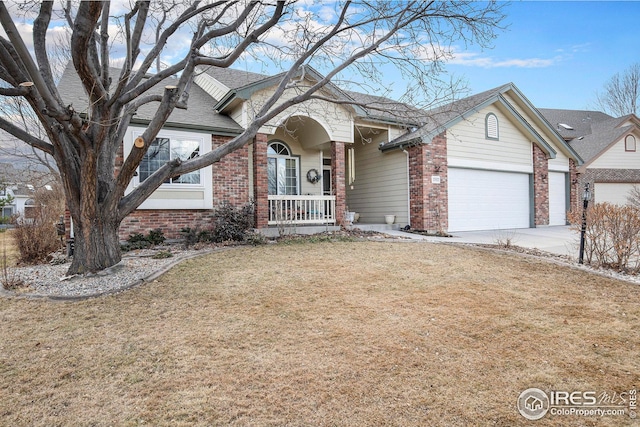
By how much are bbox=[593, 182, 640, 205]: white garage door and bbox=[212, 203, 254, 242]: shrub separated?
18.5 meters

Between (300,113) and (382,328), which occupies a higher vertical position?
(300,113)

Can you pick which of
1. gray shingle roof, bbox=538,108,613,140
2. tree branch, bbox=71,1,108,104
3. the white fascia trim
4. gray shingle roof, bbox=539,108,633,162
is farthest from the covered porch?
gray shingle roof, bbox=538,108,613,140

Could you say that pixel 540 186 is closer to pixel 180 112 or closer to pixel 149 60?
pixel 180 112

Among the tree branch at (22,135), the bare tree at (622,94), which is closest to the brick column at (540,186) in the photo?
the tree branch at (22,135)

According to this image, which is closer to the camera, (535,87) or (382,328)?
(382,328)

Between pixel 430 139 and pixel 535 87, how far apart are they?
11.8 metres

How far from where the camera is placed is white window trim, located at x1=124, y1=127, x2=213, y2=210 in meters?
10.4

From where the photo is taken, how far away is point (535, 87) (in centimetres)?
2036

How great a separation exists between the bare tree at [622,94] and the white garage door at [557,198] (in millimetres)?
22678

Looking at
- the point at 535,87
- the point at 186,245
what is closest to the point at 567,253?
the point at 186,245

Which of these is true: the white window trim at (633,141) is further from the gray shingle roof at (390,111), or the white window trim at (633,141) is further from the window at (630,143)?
the gray shingle roof at (390,111)

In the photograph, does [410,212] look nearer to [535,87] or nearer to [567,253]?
[567,253]

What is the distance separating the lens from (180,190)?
1099 cm

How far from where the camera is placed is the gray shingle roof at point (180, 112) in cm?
1030
